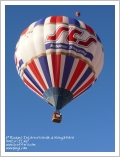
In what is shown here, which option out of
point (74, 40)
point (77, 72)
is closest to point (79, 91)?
point (77, 72)

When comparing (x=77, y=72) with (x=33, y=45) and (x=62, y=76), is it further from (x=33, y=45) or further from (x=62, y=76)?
(x=33, y=45)

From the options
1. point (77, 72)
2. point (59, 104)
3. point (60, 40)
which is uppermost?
point (60, 40)

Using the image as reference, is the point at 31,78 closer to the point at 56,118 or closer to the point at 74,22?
the point at 56,118

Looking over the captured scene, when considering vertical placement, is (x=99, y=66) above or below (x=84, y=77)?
above

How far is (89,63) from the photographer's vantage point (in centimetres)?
1503

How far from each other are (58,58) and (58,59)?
0.10ft

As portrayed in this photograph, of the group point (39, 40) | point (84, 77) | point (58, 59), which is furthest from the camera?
point (84, 77)

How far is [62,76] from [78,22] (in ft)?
6.63

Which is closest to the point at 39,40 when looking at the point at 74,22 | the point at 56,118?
the point at 74,22

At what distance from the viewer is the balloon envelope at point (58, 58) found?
48.0 feet

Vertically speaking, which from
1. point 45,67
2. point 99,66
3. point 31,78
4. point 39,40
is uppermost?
point 39,40

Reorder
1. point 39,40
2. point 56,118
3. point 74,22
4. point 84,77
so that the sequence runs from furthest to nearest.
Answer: point 74,22 → point 84,77 → point 39,40 → point 56,118

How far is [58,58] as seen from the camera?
14.7 meters

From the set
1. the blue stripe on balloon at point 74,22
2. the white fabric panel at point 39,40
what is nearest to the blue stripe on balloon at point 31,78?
the white fabric panel at point 39,40
